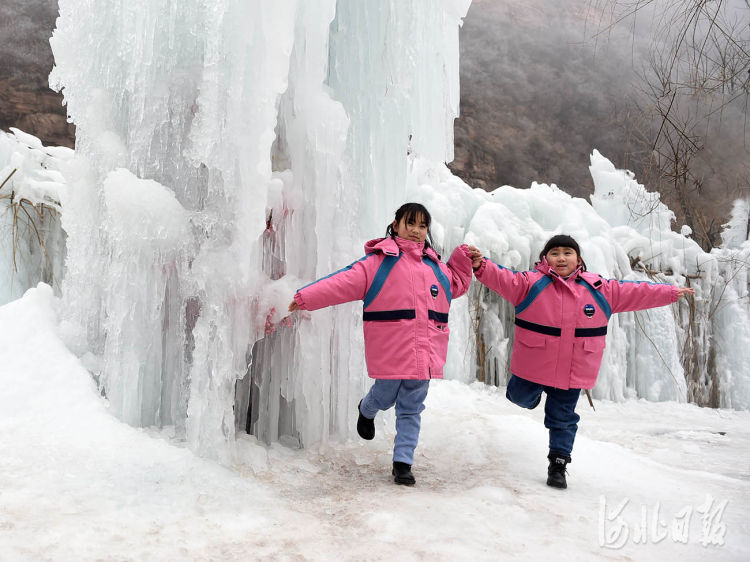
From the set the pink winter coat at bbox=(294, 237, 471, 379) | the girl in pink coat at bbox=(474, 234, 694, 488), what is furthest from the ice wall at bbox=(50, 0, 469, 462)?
the girl in pink coat at bbox=(474, 234, 694, 488)

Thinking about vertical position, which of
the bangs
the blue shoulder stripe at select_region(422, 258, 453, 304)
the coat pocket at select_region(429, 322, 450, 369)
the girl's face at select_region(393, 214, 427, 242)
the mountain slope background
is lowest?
the coat pocket at select_region(429, 322, 450, 369)

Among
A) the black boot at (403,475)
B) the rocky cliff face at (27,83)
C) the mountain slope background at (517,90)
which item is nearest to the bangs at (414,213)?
the black boot at (403,475)

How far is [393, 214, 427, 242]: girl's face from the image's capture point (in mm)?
2439

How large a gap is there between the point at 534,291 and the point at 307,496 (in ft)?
4.48

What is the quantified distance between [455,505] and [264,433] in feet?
3.79

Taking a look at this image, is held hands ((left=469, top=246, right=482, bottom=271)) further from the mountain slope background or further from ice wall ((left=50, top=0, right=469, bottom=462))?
the mountain slope background

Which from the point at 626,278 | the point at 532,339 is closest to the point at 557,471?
the point at 532,339

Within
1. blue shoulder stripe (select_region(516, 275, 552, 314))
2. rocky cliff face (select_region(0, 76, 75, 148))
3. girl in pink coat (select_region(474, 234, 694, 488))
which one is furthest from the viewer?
rocky cliff face (select_region(0, 76, 75, 148))

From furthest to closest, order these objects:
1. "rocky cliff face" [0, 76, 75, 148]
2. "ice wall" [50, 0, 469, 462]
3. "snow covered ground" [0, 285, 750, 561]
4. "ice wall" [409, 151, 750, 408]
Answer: "rocky cliff face" [0, 76, 75, 148] < "ice wall" [409, 151, 750, 408] < "ice wall" [50, 0, 469, 462] < "snow covered ground" [0, 285, 750, 561]

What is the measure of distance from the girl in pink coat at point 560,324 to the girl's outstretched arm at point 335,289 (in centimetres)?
61

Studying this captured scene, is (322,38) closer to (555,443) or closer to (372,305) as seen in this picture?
(372,305)

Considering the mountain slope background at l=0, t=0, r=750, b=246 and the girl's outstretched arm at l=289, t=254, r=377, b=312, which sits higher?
the mountain slope background at l=0, t=0, r=750, b=246

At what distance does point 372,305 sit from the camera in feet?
7.64

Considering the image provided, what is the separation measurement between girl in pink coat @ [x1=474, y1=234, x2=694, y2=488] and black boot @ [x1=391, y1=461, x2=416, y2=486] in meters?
0.62
